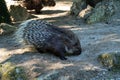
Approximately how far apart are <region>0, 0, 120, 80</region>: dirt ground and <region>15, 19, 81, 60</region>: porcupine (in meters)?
0.13

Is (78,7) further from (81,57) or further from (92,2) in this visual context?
(81,57)

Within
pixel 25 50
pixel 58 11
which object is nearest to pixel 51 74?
pixel 25 50

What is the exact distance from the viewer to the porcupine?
687 centimetres

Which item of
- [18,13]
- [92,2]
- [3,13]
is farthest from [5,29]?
[92,2]

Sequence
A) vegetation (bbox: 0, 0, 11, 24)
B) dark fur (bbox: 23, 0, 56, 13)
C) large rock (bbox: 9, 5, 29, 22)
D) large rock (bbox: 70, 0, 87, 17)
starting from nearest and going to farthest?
vegetation (bbox: 0, 0, 11, 24) → large rock (bbox: 70, 0, 87, 17) → large rock (bbox: 9, 5, 29, 22) → dark fur (bbox: 23, 0, 56, 13)

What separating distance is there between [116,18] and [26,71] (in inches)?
174

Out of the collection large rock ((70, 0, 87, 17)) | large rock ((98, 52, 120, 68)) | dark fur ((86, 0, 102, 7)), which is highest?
dark fur ((86, 0, 102, 7))

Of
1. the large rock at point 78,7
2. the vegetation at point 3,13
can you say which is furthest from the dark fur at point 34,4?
the vegetation at point 3,13

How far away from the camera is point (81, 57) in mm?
6859

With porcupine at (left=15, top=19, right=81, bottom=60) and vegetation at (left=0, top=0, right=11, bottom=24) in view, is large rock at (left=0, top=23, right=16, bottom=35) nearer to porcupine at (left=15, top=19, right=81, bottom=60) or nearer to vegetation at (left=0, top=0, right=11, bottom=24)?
vegetation at (left=0, top=0, right=11, bottom=24)

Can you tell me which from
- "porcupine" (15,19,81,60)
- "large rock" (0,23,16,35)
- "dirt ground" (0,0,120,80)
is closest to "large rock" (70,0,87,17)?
"dirt ground" (0,0,120,80)

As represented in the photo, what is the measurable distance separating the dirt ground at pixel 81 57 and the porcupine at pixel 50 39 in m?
0.13

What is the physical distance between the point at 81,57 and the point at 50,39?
0.68 m

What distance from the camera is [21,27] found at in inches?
286
